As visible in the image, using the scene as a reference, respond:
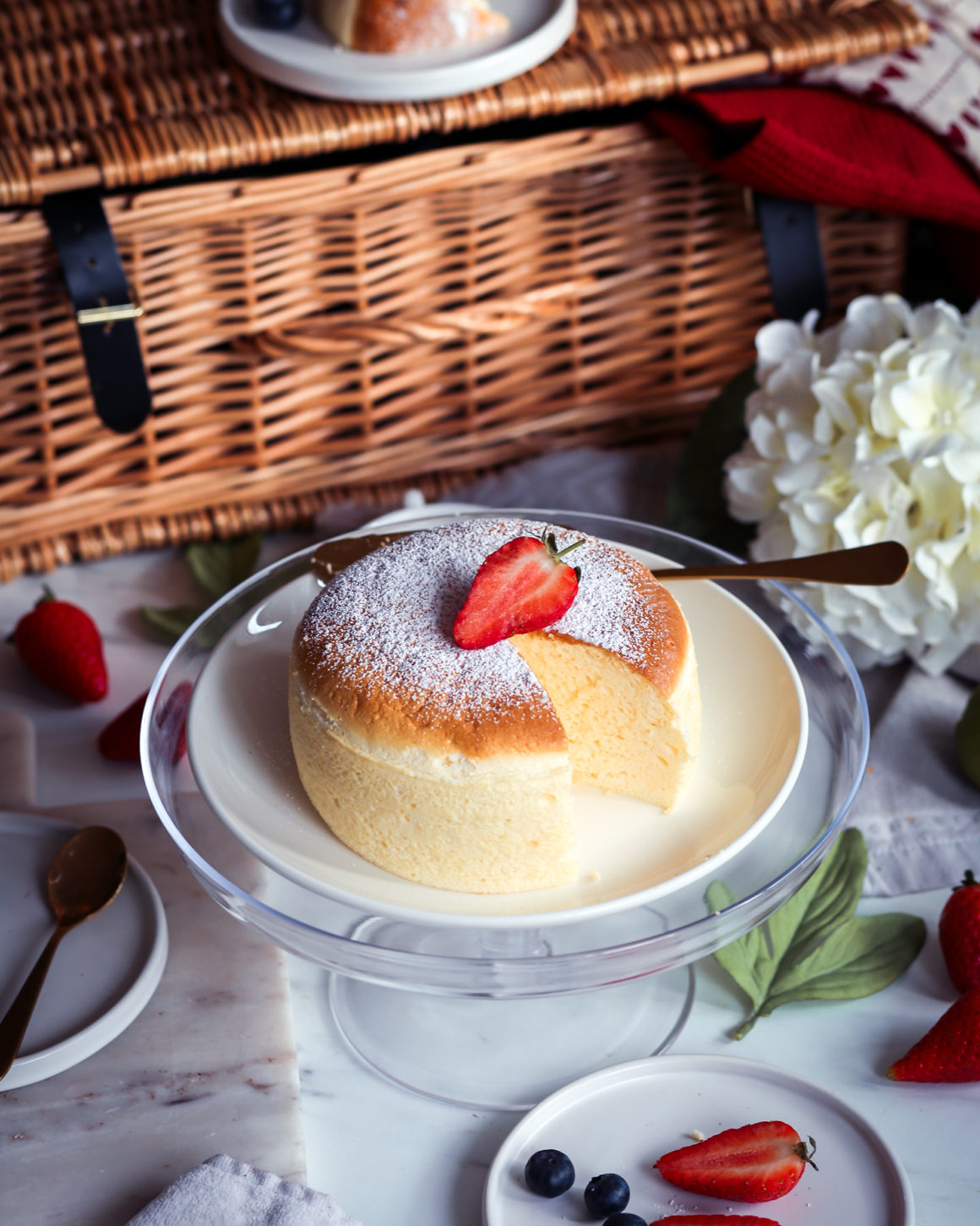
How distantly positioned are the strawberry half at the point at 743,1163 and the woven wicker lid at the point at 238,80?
1.00 m

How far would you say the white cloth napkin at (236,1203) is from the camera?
0.79 metres

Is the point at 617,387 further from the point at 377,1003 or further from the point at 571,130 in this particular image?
the point at 377,1003

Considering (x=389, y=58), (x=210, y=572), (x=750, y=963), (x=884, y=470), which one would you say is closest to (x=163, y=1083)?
(x=750, y=963)

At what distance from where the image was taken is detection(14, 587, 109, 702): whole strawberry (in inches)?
50.1

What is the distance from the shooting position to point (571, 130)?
134 cm

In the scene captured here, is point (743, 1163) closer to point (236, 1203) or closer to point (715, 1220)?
point (715, 1220)

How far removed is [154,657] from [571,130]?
76 cm

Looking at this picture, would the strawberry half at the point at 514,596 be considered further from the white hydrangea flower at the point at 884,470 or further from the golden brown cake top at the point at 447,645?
the white hydrangea flower at the point at 884,470

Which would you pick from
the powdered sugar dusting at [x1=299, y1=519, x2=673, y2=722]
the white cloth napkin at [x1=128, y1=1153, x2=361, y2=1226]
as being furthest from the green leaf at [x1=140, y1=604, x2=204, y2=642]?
the white cloth napkin at [x1=128, y1=1153, x2=361, y2=1226]

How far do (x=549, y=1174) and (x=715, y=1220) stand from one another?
11 cm

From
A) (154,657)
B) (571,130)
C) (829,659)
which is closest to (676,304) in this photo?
(571,130)

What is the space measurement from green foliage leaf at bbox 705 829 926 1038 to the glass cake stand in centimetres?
6

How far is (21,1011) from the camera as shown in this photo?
904 millimetres

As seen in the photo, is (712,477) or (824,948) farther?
(712,477)
